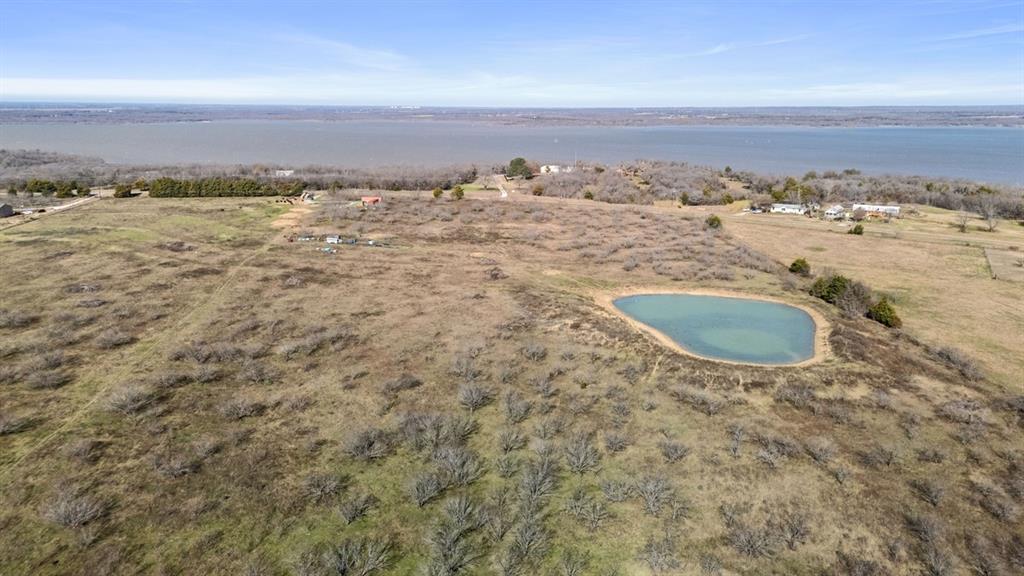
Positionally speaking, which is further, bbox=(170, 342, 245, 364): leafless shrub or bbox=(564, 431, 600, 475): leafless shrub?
bbox=(170, 342, 245, 364): leafless shrub

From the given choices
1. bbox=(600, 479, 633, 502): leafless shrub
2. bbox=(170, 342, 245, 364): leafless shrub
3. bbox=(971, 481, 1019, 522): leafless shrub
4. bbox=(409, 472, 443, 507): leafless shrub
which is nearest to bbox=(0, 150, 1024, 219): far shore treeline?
bbox=(170, 342, 245, 364): leafless shrub

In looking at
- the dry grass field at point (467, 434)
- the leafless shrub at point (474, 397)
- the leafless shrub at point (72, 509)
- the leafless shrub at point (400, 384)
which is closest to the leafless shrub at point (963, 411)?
the dry grass field at point (467, 434)

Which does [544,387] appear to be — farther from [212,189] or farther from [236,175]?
[236,175]

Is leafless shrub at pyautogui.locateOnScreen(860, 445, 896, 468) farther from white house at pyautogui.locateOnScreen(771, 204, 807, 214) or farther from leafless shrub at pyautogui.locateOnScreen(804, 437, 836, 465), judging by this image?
white house at pyautogui.locateOnScreen(771, 204, 807, 214)

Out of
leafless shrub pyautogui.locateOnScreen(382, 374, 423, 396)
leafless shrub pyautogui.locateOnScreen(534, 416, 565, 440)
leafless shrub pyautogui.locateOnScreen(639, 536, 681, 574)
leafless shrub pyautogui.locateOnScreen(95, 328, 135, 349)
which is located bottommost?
leafless shrub pyautogui.locateOnScreen(639, 536, 681, 574)

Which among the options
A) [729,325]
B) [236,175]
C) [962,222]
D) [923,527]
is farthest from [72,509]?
[236,175]

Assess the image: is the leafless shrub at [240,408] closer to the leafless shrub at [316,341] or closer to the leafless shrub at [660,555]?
the leafless shrub at [316,341]
